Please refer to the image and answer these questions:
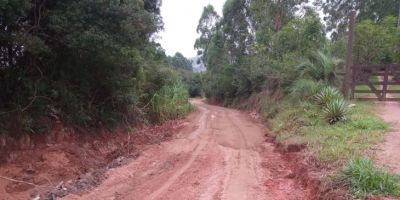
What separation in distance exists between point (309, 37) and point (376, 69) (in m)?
5.80

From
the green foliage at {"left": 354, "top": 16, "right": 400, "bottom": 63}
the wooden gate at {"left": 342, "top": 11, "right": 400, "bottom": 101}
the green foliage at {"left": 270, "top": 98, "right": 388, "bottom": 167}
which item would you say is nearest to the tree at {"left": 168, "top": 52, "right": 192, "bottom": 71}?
the green foliage at {"left": 354, "top": 16, "right": 400, "bottom": 63}

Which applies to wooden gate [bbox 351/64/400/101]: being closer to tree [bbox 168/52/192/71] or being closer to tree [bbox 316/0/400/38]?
tree [bbox 316/0/400/38]

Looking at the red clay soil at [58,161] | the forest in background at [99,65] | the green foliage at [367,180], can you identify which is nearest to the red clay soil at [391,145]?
the green foliage at [367,180]

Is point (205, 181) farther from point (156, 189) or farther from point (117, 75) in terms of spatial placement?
point (117, 75)

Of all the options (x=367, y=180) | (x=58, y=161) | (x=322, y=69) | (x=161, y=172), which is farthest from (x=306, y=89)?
(x=58, y=161)

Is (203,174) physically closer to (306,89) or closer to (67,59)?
(67,59)

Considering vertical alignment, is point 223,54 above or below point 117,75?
above

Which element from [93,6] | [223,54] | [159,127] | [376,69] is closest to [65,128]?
[93,6]

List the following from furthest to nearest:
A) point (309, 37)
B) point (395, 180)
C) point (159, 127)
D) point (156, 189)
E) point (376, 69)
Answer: point (309, 37), point (376, 69), point (159, 127), point (156, 189), point (395, 180)

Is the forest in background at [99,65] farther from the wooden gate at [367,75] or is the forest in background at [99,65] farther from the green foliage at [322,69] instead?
the wooden gate at [367,75]

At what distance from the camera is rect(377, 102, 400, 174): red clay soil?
24.8 feet

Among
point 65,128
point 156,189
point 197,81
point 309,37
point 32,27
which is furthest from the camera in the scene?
point 197,81

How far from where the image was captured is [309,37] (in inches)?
890

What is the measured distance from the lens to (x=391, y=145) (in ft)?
29.9
